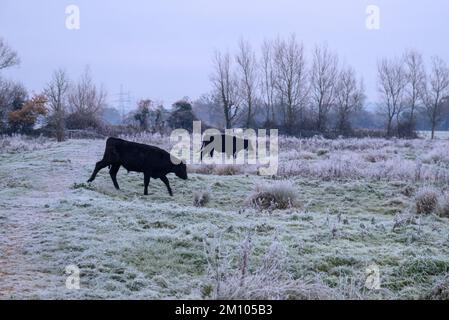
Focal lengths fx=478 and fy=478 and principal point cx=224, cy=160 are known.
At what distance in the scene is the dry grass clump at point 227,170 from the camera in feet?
51.7

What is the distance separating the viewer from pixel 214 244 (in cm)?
622

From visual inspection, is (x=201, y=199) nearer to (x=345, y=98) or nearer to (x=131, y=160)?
(x=131, y=160)

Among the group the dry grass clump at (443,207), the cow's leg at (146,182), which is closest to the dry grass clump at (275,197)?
the cow's leg at (146,182)

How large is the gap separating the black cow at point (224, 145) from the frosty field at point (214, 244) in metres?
8.95

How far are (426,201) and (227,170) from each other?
7.30 metres

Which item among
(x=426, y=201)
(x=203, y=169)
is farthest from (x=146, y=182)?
(x=426, y=201)

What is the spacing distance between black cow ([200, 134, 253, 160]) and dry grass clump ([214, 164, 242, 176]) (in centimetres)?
470

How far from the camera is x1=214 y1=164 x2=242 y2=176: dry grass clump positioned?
15.8 metres

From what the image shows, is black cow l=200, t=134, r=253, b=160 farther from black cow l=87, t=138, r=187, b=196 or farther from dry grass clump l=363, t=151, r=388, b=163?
black cow l=87, t=138, r=187, b=196

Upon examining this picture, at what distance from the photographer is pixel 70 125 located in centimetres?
3981

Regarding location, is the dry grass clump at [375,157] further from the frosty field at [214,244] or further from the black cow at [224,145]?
the frosty field at [214,244]

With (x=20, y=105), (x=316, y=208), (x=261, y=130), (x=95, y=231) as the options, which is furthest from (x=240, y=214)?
(x=20, y=105)
